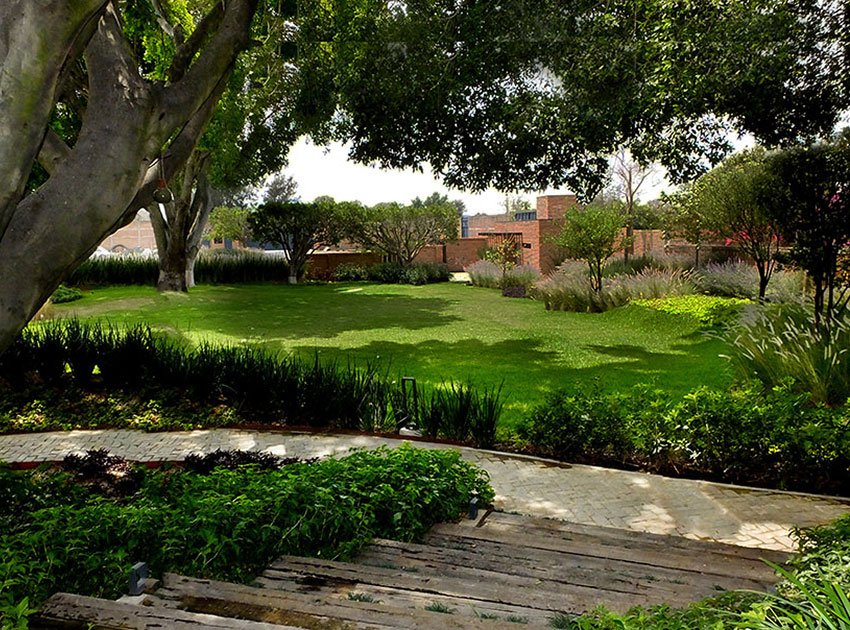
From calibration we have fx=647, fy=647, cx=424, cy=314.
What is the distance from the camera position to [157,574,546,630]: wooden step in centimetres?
217

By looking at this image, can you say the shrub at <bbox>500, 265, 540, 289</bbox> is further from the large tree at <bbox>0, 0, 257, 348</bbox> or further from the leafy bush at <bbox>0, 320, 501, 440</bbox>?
the large tree at <bbox>0, 0, 257, 348</bbox>

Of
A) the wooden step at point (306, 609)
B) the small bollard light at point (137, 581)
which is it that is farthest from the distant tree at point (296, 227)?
the wooden step at point (306, 609)

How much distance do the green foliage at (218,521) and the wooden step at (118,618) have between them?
22 cm

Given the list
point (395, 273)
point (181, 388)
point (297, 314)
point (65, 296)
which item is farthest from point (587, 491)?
point (395, 273)

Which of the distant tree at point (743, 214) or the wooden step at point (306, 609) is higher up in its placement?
the distant tree at point (743, 214)

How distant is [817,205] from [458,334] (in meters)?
6.40

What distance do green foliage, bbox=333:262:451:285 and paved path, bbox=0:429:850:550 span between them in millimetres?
18953

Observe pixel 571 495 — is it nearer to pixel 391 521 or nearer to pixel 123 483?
pixel 391 521

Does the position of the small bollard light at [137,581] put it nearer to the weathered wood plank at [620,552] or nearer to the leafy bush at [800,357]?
the weathered wood plank at [620,552]

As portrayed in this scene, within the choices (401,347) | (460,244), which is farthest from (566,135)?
(460,244)

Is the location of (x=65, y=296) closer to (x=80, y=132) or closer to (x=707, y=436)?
(x=80, y=132)

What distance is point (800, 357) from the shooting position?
22.0ft

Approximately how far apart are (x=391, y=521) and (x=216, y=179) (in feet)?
58.7

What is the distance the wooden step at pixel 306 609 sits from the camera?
7.11 ft
